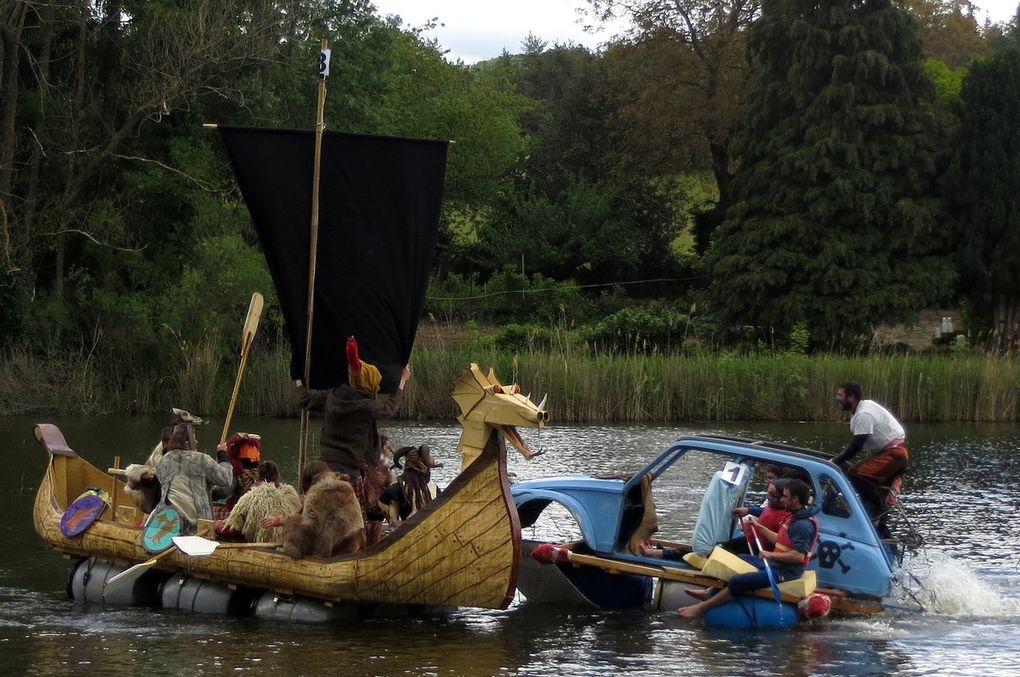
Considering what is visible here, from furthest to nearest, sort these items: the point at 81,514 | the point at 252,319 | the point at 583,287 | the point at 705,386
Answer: the point at 583,287 < the point at 705,386 < the point at 252,319 < the point at 81,514

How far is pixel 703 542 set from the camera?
40.9 feet

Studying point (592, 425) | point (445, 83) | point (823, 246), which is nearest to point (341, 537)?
point (592, 425)

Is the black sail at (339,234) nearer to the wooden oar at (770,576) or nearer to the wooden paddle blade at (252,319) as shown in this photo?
the wooden paddle blade at (252,319)

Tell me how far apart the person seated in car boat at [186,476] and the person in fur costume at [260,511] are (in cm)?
53

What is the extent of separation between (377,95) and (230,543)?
105 ft

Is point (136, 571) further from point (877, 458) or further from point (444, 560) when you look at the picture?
point (877, 458)

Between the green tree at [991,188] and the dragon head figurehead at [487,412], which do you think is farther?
the green tree at [991,188]

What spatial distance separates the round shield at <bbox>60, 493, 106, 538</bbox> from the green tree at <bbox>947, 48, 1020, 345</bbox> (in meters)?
31.6

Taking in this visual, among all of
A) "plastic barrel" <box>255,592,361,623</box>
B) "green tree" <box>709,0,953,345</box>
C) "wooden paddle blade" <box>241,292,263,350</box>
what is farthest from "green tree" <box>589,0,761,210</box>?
"plastic barrel" <box>255,592,361,623</box>

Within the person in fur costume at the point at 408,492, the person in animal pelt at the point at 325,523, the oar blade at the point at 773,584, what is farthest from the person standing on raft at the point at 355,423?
the oar blade at the point at 773,584

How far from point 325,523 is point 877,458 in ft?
15.7

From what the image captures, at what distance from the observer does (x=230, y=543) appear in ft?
40.0

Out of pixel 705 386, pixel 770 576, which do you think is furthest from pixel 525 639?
pixel 705 386

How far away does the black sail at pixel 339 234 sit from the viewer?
14.2m
